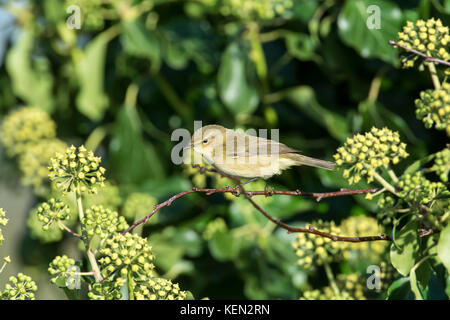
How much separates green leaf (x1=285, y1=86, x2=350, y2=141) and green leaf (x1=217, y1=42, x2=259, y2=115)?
8.8 inches

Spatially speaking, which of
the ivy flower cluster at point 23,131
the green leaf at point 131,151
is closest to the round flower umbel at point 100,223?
the green leaf at point 131,151

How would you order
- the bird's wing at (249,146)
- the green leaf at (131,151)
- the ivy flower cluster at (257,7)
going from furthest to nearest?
the green leaf at (131,151) < the ivy flower cluster at (257,7) < the bird's wing at (249,146)

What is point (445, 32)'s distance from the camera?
5.87ft

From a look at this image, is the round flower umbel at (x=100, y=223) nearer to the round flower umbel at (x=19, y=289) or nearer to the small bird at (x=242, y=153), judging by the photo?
the round flower umbel at (x=19, y=289)

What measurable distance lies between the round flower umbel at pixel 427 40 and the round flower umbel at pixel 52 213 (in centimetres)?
111

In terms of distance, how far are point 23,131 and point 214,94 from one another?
1.19 m

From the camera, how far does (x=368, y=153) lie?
66.6 inches

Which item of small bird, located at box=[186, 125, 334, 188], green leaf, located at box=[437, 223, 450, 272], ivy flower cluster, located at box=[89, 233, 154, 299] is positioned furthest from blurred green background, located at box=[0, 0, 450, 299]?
ivy flower cluster, located at box=[89, 233, 154, 299]

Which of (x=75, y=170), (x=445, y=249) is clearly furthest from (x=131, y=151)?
(x=445, y=249)

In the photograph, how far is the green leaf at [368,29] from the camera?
2533 mm

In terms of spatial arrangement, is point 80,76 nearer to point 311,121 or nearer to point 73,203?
point 73,203

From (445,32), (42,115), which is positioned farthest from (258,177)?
(42,115)

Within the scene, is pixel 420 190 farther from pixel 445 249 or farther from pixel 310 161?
pixel 310 161

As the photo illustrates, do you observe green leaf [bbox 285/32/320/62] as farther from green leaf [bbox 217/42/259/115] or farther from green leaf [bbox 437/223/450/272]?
green leaf [bbox 437/223/450/272]
